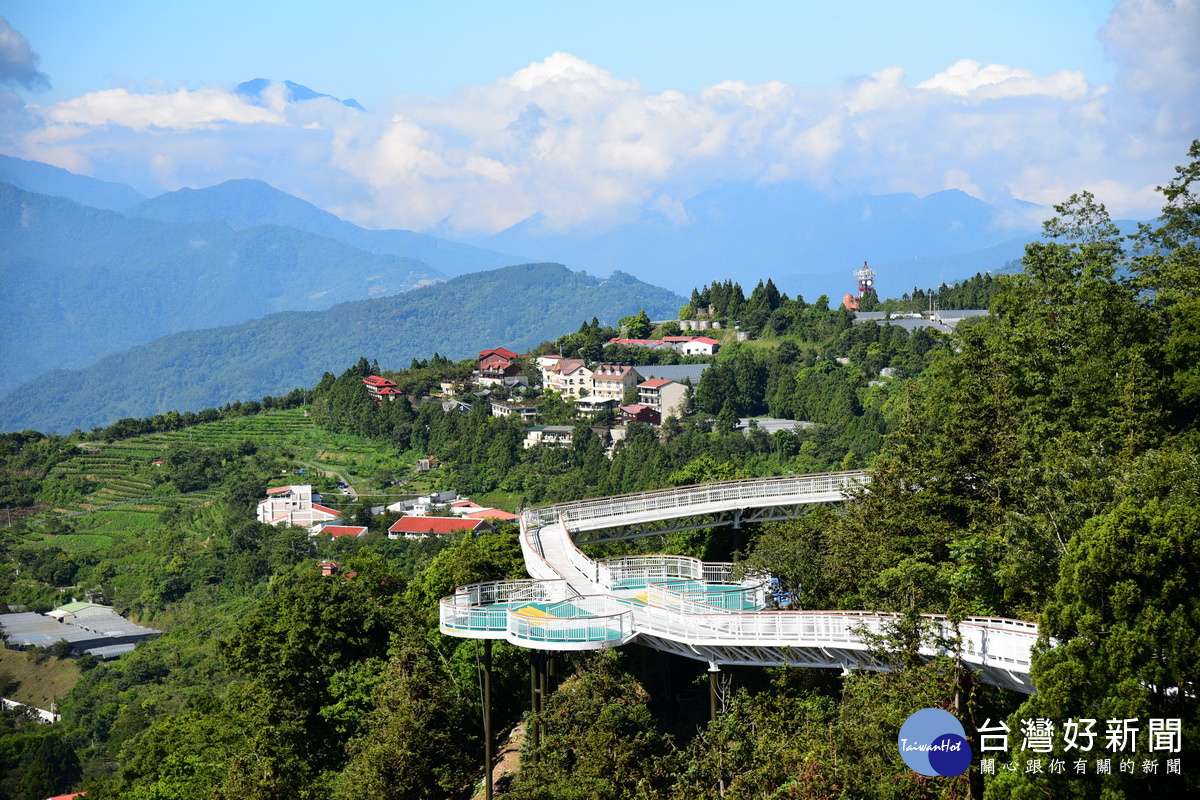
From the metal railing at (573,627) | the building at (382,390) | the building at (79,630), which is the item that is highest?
the building at (382,390)

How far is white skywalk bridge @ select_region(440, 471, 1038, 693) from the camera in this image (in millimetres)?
17375

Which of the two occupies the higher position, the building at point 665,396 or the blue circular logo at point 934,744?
the building at point 665,396

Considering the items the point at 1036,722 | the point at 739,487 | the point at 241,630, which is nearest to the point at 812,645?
the point at 1036,722

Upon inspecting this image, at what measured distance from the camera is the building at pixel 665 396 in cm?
8906

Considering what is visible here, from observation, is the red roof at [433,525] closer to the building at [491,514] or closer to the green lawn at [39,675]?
the building at [491,514]

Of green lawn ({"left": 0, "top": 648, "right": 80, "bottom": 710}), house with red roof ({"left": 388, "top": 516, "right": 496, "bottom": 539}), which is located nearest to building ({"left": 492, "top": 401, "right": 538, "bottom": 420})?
house with red roof ({"left": 388, "top": 516, "right": 496, "bottom": 539})

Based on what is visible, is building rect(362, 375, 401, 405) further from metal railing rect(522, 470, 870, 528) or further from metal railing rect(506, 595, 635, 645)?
metal railing rect(506, 595, 635, 645)

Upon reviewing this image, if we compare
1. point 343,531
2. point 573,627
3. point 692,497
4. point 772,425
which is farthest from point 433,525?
point 573,627

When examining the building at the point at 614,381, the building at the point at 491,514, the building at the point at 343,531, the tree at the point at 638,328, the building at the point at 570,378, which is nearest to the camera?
the building at the point at 491,514

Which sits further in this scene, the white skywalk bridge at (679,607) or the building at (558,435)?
the building at (558,435)

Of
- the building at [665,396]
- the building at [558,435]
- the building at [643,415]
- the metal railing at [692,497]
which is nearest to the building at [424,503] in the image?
the building at [558,435]

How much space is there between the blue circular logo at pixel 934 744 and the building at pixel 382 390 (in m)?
90.6

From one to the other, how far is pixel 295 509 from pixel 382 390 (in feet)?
71.8

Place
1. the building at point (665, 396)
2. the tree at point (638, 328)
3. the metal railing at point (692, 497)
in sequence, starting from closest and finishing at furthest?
1. the metal railing at point (692, 497)
2. the building at point (665, 396)
3. the tree at point (638, 328)
